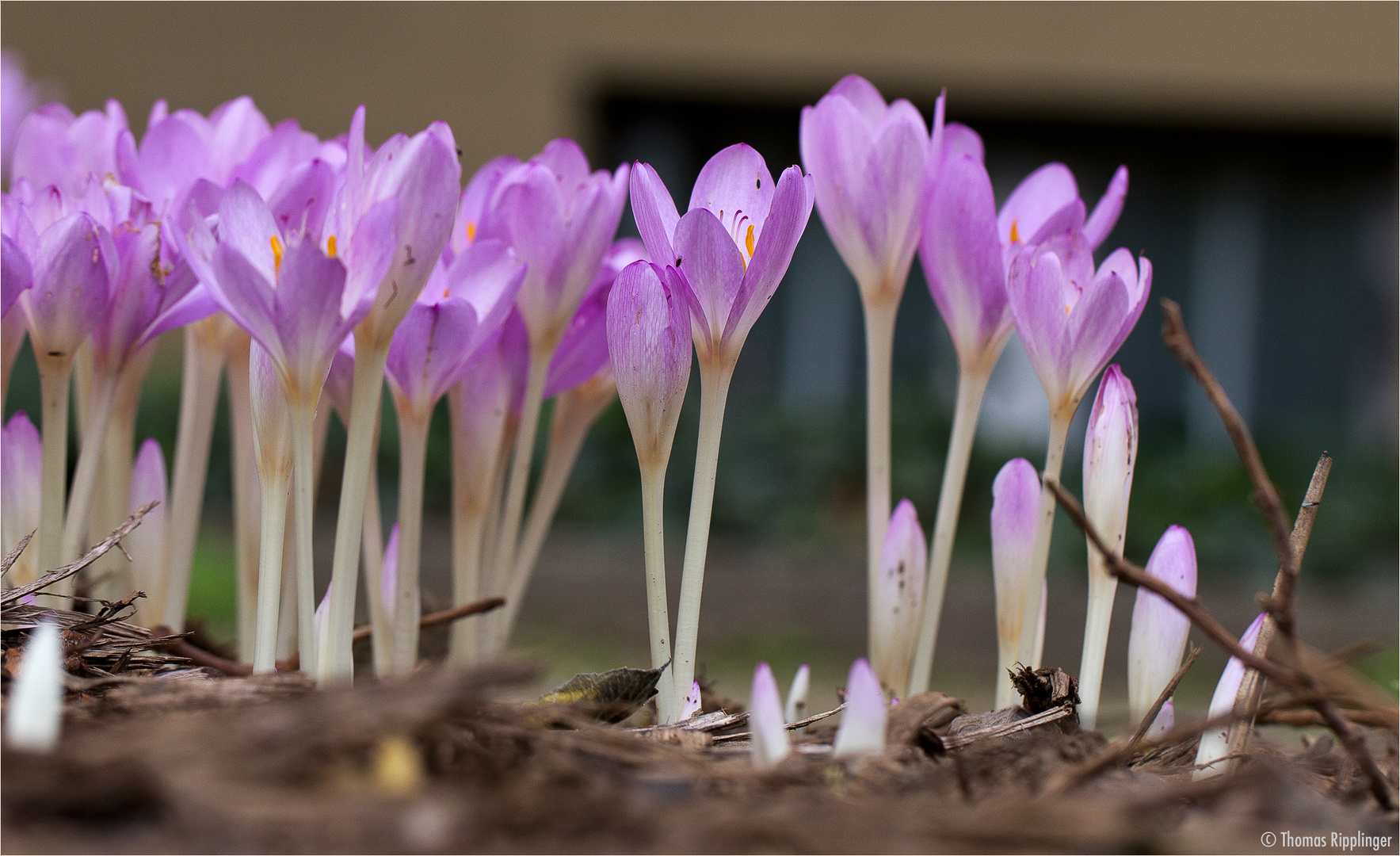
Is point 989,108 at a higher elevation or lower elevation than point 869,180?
higher

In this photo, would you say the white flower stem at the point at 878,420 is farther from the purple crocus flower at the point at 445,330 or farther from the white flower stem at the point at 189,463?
the white flower stem at the point at 189,463

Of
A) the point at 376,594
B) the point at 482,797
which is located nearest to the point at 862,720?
the point at 482,797

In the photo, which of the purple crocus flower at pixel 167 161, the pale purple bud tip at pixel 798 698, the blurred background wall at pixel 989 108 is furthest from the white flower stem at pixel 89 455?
the blurred background wall at pixel 989 108

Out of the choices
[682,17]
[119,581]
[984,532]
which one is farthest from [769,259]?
[682,17]

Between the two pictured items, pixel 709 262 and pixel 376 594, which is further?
pixel 376 594

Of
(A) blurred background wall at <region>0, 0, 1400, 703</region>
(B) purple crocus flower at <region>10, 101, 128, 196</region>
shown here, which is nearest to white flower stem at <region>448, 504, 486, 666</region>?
(B) purple crocus flower at <region>10, 101, 128, 196</region>

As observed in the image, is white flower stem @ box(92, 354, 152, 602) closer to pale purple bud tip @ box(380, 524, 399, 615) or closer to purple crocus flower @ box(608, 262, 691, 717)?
pale purple bud tip @ box(380, 524, 399, 615)

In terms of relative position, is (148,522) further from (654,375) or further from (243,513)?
(654,375)
